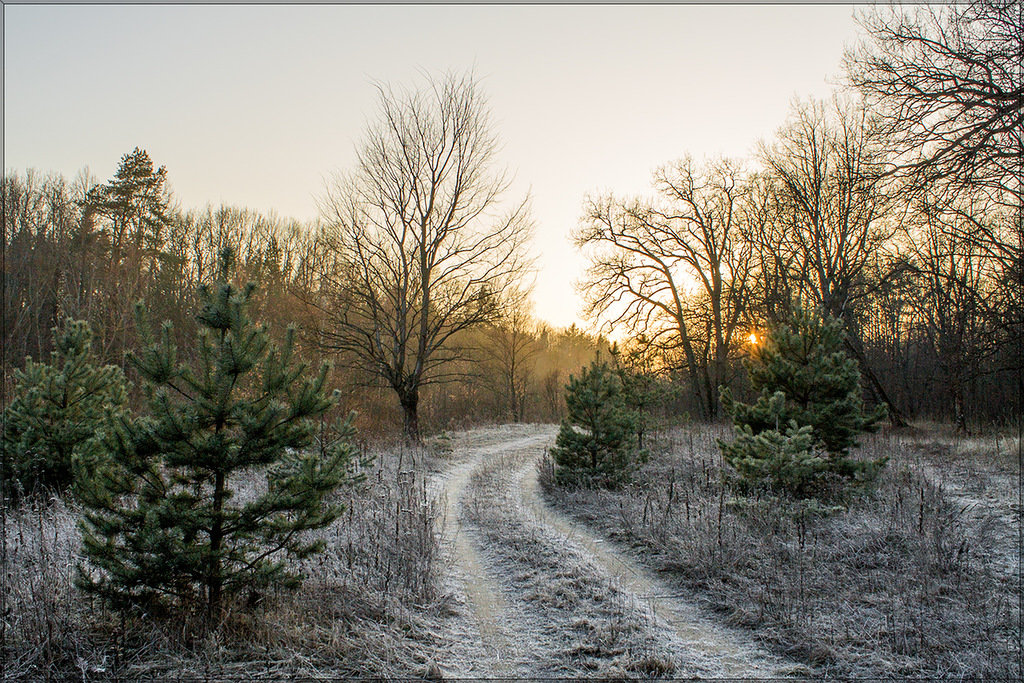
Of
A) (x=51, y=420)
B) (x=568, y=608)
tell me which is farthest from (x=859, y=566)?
(x=51, y=420)

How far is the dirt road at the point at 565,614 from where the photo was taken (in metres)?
4.19

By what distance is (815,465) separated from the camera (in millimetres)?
7980

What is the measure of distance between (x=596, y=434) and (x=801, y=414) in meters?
3.50

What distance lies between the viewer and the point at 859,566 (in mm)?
5992

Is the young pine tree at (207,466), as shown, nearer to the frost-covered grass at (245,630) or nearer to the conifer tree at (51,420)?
the frost-covered grass at (245,630)

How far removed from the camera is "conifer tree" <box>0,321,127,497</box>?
805 cm

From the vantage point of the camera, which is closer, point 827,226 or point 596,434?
point 596,434

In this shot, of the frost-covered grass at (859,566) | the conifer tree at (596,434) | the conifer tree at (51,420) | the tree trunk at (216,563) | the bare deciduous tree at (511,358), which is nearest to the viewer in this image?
the tree trunk at (216,563)

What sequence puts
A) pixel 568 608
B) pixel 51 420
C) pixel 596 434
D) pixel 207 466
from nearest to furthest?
1. pixel 207 466
2. pixel 568 608
3. pixel 51 420
4. pixel 596 434

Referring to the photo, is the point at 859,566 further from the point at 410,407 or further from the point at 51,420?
the point at 410,407

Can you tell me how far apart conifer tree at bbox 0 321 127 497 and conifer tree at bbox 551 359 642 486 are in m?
7.29

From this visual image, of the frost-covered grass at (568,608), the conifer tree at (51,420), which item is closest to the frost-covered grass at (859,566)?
the frost-covered grass at (568,608)

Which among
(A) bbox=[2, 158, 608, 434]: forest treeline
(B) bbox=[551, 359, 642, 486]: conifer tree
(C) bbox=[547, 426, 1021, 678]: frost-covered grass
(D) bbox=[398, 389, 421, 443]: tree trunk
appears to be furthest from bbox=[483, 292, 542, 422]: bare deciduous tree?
(C) bbox=[547, 426, 1021, 678]: frost-covered grass

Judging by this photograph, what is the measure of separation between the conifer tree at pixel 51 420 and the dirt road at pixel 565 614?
5800mm
